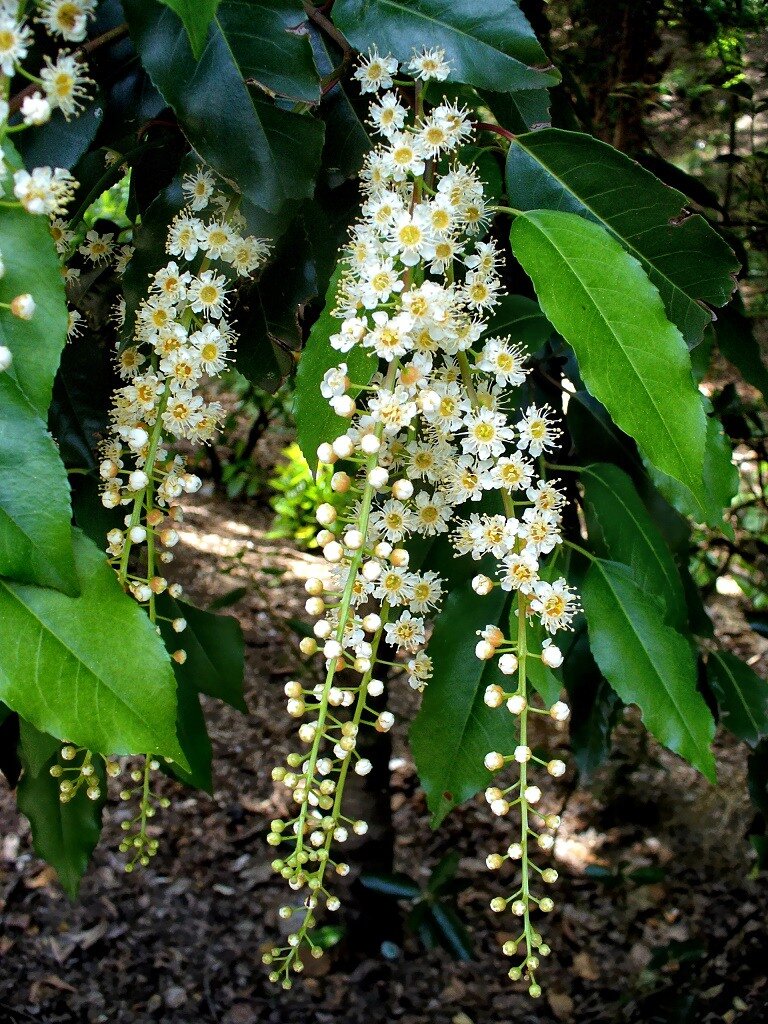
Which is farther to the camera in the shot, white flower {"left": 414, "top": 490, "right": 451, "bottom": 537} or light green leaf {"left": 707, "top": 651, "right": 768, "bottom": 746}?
light green leaf {"left": 707, "top": 651, "right": 768, "bottom": 746}

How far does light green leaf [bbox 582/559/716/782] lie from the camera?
2.81 ft

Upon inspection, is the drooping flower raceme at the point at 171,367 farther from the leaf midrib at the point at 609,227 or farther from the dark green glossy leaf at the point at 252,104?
the leaf midrib at the point at 609,227

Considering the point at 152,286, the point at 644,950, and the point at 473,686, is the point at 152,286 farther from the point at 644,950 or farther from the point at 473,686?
the point at 644,950

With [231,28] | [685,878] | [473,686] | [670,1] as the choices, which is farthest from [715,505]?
[685,878]

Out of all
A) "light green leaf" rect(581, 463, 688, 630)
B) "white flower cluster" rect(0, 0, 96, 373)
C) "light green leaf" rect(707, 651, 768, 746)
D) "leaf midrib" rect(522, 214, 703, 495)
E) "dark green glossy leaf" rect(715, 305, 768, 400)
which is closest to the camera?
"white flower cluster" rect(0, 0, 96, 373)

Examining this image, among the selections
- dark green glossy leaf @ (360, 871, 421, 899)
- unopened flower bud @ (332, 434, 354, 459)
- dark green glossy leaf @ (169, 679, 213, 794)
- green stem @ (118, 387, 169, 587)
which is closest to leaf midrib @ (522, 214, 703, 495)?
unopened flower bud @ (332, 434, 354, 459)

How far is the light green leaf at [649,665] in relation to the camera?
0.86 m

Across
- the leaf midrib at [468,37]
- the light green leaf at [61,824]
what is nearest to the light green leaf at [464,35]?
the leaf midrib at [468,37]

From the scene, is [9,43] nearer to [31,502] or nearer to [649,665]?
[31,502]

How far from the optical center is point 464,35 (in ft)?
2.36

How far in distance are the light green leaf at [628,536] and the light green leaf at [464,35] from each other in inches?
18.4

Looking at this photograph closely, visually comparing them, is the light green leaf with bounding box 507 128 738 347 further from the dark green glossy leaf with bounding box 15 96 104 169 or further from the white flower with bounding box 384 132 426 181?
Answer: the dark green glossy leaf with bounding box 15 96 104 169

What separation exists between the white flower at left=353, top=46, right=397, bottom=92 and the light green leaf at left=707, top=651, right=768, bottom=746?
0.98 metres

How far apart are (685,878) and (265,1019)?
1.06 metres
